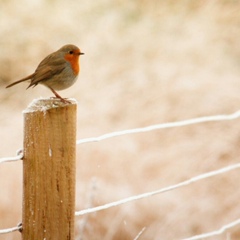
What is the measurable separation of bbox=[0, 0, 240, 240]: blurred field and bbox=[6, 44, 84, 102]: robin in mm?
468

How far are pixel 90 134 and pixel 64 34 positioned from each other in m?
1.05

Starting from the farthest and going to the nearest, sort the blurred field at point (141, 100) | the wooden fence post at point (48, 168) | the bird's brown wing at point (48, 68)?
the blurred field at point (141, 100), the bird's brown wing at point (48, 68), the wooden fence post at point (48, 168)

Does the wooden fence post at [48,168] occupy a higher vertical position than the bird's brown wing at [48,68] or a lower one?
lower

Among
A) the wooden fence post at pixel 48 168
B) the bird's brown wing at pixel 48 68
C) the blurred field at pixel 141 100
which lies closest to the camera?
the wooden fence post at pixel 48 168

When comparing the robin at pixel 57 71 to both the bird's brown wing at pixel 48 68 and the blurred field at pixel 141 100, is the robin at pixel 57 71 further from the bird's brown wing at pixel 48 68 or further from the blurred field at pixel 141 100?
the blurred field at pixel 141 100

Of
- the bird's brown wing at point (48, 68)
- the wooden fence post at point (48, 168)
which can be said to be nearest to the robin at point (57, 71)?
the bird's brown wing at point (48, 68)

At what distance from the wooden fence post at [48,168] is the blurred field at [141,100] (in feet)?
2.46

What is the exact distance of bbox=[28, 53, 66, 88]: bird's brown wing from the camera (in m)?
1.47

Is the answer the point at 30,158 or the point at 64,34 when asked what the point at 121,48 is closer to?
the point at 64,34

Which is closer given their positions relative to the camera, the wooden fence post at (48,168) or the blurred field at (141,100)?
the wooden fence post at (48,168)

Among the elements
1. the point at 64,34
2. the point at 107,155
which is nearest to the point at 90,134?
the point at 107,155

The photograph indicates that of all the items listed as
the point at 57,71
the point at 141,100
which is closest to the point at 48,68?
the point at 57,71

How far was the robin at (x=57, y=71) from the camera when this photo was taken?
1478 millimetres

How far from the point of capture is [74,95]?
10.1ft
